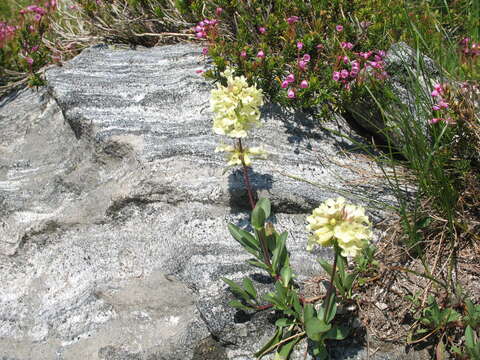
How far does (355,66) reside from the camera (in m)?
3.43

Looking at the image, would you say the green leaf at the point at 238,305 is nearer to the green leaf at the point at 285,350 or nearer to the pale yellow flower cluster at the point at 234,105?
the green leaf at the point at 285,350

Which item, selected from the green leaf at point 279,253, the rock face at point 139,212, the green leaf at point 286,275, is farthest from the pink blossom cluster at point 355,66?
the green leaf at point 286,275

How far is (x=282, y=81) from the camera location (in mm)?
3695

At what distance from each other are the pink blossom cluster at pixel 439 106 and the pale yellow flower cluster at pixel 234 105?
1.27 meters

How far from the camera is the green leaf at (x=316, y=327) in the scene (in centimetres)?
225

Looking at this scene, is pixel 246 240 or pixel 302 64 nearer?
pixel 246 240

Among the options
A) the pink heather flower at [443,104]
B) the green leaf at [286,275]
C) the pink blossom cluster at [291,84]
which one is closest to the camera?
the green leaf at [286,275]

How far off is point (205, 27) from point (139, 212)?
6.21ft

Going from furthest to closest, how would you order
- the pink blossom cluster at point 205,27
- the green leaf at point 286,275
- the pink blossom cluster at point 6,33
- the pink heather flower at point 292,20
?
the pink blossom cluster at point 6,33
the pink blossom cluster at point 205,27
the pink heather flower at point 292,20
the green leaf at point 286,275

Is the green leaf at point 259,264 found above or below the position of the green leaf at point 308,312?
above

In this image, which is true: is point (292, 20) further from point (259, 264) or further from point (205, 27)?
point (259, 264)

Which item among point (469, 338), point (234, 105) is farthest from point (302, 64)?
point (469, 338)

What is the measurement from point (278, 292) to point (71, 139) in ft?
7.82

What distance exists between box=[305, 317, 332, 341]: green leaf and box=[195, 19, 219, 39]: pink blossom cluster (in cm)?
271
